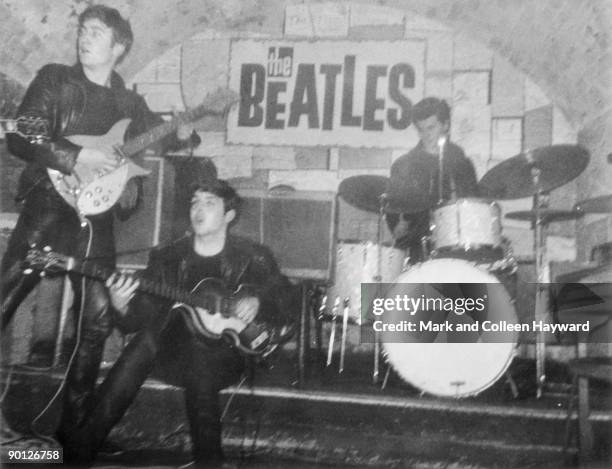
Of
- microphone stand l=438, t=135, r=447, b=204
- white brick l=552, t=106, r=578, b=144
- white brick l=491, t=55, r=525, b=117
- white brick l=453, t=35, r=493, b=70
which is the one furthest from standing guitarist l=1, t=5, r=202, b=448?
white brick l=552, t=106, r=578, b=144

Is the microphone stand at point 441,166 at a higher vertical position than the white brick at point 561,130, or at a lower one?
lower

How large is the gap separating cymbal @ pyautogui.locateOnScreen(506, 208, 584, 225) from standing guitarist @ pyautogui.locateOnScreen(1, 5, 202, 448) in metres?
1.33

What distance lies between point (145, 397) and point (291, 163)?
107cm

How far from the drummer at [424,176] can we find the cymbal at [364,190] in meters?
0.05

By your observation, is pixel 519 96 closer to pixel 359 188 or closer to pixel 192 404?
pixel 359 188

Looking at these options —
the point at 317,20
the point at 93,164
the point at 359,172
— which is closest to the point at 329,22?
the point at 317,20

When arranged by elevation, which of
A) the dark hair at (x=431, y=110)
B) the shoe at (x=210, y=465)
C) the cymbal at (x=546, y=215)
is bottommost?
the shoe at (x=210, y=465)

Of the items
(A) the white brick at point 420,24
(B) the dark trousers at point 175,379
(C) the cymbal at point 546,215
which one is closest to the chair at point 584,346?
(C) the cymbal at point 546,215

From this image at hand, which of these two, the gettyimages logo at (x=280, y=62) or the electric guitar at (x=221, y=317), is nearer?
the electric guitar at (x=221, y=317)

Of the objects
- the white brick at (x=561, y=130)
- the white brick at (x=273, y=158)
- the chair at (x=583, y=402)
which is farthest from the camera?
the white brick at (x=273, y=158)

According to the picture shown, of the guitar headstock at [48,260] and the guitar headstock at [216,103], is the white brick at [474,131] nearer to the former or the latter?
the guitar headstock at [216,103]

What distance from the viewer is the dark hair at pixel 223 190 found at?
265 cm

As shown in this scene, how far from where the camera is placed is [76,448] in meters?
2.56

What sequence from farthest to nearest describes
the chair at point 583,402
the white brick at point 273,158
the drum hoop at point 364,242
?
the white brick at point 273,158 → the drum hoop at point 364,242 → the chair at point 583,402
